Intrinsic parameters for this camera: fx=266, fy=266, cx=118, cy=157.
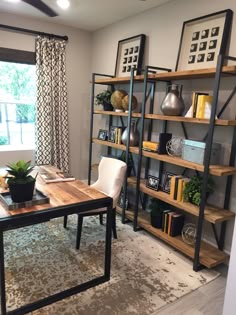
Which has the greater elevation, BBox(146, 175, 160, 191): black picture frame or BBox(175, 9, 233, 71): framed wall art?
BBox(175, 9, 233, 71): framed wall art

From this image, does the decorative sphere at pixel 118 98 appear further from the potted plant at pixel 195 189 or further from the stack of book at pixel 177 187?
the potted plant at pixel 195 189

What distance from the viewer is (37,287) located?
2.07 meters

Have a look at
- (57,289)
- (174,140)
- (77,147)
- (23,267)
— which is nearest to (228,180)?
(174,140)

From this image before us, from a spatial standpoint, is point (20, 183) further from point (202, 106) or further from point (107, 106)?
point (107, 106)

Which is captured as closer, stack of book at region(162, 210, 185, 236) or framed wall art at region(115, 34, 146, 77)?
stack of book at region(162, 210, 185, 236)

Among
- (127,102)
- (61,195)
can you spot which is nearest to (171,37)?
(127,102)

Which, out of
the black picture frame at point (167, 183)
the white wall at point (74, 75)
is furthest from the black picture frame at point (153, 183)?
the white wall at point (74, 75)

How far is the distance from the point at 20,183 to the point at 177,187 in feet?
5.05

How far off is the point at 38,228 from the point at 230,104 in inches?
94.9

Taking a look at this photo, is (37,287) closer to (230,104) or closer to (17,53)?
(230,104)

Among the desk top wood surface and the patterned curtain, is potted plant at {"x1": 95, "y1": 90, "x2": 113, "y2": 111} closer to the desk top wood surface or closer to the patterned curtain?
the patterned curtain

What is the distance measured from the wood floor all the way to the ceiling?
295cm

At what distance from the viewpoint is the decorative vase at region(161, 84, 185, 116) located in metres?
2.66

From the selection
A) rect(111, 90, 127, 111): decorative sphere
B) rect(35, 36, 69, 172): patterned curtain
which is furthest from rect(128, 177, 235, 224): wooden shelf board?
rect(35, 36, 69, 172): patterned curtain
